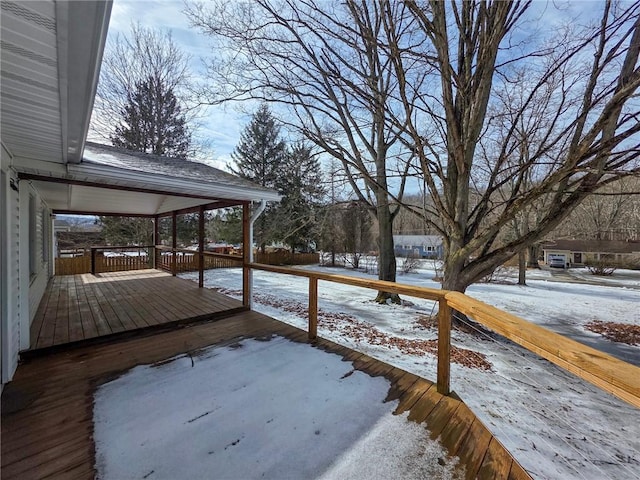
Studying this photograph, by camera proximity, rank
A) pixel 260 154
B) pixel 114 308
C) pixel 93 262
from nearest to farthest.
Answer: pixel 114 308 < pixel 93 262 < pixel 260 154

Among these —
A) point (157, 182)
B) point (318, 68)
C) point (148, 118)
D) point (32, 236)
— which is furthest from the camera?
point (148, 118)

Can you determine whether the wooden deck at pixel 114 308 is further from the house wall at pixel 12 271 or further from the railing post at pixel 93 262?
the railing post at pixel 93 262

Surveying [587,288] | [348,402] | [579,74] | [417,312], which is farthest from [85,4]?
[587,288]

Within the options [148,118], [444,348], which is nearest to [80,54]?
[444,348]

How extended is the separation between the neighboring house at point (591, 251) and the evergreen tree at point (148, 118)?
30414mm

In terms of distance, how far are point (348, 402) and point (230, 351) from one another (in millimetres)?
1655

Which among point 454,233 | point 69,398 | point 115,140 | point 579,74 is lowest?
point 69,398

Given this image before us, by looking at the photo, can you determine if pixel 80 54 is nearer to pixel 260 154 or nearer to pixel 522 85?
pixel 522 85

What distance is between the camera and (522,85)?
21.3 feet

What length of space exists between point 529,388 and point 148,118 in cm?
1575

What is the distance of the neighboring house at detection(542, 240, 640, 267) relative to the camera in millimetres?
26219

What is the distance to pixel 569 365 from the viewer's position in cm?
124

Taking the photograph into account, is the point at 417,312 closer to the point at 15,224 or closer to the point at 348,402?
the point at 348,402

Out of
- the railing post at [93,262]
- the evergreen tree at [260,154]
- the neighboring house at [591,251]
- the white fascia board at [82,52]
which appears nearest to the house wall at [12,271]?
the white fascia board at [82,52]
